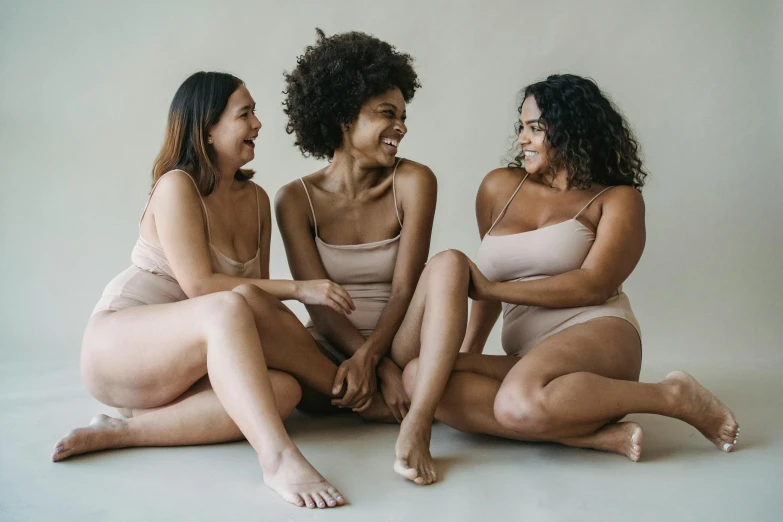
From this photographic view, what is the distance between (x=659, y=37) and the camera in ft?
13.6

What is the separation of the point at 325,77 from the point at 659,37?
2.09 meters

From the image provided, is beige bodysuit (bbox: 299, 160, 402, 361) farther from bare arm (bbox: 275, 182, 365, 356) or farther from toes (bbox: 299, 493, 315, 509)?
toes (bbox: 299, 493, 315, 509)

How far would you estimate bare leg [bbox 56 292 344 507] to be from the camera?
6.63ft

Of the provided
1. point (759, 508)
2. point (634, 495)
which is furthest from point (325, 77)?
point (759, 508)

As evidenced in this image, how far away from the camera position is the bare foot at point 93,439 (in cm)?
227

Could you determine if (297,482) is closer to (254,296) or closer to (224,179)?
(254,296)

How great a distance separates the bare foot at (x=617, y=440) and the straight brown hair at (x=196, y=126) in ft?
4.51

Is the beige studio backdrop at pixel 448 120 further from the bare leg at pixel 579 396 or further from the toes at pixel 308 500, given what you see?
the toes at pixel 308 500

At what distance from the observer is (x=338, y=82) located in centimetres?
284

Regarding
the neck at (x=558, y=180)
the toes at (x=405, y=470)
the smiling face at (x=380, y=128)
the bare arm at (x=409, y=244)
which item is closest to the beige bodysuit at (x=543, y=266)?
the neck at (x=558, y=180)

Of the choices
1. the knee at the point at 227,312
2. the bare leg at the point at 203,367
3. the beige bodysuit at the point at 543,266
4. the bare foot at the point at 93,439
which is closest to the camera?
the bare leg at the point at 203,367

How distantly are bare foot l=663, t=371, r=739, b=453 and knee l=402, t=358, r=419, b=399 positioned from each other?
0.73 metres

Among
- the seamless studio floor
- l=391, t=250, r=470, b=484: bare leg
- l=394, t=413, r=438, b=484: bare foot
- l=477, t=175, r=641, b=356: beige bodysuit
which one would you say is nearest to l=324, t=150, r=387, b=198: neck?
l=477, t=175, r=641, b=356: beige bodysuit

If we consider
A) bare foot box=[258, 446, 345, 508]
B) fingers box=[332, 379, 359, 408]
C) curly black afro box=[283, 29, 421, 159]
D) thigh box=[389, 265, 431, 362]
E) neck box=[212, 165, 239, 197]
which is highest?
curly black afro box=[283, 29, 421, 159]
